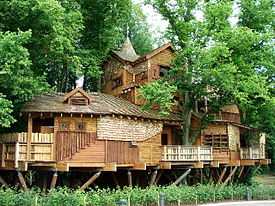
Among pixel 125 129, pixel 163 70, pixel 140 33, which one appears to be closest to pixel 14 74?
pixel 125 129

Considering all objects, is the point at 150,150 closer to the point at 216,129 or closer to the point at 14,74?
the point at 216,129

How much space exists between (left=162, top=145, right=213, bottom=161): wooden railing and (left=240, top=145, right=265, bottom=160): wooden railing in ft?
18.8

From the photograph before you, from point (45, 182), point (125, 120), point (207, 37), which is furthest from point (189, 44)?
point (45, 182)

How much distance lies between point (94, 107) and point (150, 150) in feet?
14.6

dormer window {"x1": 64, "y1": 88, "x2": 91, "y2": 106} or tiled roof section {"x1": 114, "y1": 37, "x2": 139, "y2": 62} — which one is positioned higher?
tiled roof section {"x1": 114, "y1": 37, "x2": 139, "y2": 62}

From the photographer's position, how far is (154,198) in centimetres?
2131

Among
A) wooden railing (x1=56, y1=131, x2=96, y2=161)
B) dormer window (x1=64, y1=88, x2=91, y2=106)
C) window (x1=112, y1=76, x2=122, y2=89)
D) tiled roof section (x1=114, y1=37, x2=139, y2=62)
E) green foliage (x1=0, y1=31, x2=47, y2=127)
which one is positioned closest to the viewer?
green foliage (x1=0, y1=31, x2=47, y2=127)

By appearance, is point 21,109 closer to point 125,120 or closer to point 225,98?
point 125,120

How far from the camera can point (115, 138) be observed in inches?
968

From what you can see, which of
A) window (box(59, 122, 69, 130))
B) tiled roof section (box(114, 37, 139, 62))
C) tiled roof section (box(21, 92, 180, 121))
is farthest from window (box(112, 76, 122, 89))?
window (box(59, 122, 69, 130))

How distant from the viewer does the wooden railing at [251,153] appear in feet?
107

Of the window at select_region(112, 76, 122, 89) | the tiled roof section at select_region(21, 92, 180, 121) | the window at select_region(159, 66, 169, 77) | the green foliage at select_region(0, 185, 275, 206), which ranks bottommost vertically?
the green foliage at select_region(0, 185, 275, 206)

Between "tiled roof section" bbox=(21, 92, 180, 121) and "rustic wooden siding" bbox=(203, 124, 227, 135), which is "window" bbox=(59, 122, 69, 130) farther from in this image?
"rustic wooden siding" bbox=(203, 124, 227, 135)

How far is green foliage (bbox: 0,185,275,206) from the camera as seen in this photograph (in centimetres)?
1889
